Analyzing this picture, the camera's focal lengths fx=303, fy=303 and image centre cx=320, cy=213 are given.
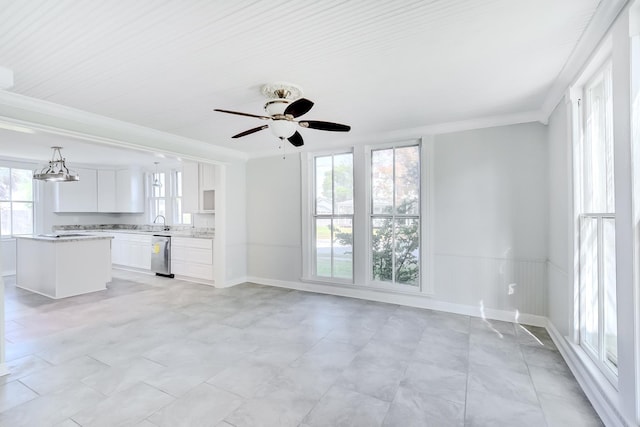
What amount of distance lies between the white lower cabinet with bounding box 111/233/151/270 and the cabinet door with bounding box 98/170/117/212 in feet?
3.19

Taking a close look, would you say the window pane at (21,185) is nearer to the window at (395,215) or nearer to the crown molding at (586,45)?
the window at (395,215)

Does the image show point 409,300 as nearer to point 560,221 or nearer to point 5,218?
point 560,221

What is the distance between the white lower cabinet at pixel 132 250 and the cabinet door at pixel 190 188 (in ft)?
3.79

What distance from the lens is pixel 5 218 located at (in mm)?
6332

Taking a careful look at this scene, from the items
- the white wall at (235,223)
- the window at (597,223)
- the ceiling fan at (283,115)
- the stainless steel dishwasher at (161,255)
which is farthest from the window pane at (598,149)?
the stainless steel dishwasher at (161,255)

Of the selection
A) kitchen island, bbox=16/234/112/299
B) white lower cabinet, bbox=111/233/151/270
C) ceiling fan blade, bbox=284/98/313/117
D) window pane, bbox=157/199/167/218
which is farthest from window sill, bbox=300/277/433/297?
window pane, bbox=157/199/167/218

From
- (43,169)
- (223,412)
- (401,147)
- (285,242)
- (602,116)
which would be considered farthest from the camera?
(43,169)

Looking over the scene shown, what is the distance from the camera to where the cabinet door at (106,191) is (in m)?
7.50

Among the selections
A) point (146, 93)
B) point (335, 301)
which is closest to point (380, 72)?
point (146, 93)

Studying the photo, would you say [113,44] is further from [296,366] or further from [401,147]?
[401,147]

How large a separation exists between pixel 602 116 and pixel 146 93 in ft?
12.7

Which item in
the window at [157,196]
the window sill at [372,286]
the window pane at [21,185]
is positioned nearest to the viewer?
the window sill at [372,286]

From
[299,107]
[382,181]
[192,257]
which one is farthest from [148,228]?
[299,107]

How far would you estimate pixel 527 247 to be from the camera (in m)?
3.63
